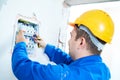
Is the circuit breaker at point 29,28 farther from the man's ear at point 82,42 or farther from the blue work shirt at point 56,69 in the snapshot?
the man's ear at point 82,42

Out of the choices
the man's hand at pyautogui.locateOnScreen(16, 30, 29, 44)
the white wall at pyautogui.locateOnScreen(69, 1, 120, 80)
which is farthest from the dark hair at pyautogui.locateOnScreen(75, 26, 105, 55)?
the white wall at pyautogui.locateOnScreen(69, 1, 120, 80)

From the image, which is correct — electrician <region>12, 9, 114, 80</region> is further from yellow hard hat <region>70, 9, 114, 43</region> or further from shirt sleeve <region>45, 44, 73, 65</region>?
shirt sleeve <region>45, 44, 73, 65</region>

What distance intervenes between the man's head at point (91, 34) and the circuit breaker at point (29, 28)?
0.32 metres

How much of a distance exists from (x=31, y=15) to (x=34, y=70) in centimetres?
50

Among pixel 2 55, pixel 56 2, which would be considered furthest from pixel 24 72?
pixel 56 2

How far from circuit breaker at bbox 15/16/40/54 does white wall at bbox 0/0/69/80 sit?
3cm

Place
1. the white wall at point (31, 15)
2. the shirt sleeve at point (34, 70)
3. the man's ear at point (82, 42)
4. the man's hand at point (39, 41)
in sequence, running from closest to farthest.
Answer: the shirt sleeve at point (34, 70), the man's ear at point (82, 42), the white wall at point (31, 15), the man's hand at point (39, 41)

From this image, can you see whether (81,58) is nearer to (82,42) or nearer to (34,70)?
(82,42)

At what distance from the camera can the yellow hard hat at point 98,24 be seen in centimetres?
115

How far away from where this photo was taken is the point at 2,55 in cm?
126

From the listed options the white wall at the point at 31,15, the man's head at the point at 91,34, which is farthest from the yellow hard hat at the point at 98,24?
the white wall at the point at 31,15

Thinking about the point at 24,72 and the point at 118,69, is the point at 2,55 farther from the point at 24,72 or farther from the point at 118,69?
the point at 118,69

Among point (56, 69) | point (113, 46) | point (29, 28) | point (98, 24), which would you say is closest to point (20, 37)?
point (29, 28)

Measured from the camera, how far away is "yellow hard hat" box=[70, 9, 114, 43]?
1.15m
